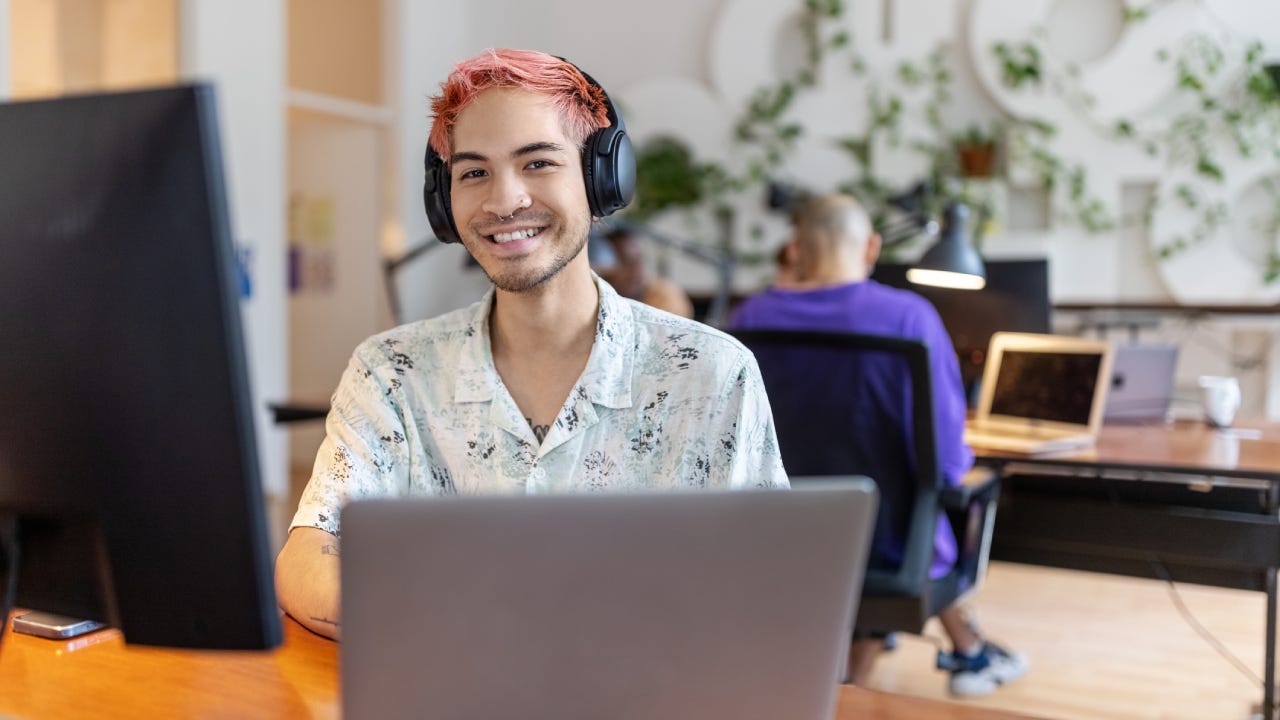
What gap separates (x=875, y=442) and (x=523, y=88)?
50.3 inches

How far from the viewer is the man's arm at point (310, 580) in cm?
113

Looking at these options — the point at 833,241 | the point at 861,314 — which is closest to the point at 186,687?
the point at 861,314

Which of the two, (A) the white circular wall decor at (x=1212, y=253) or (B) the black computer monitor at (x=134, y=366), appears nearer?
(B) the black computer monitor at (x=134, y=366)

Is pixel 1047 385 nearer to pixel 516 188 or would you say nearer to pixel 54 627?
pixel 516 188

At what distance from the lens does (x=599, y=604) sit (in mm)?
654

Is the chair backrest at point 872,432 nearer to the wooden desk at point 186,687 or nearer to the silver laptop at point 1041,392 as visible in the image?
the silver laptop at point 1041,392

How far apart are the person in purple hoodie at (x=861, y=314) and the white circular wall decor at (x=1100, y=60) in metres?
3.36

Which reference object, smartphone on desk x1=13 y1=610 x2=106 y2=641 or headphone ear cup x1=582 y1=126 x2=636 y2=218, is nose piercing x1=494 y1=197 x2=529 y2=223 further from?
smartphone on desk x1=13 y1=610 x2=106 y2=641

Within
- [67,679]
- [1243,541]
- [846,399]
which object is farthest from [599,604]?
[1243,541]

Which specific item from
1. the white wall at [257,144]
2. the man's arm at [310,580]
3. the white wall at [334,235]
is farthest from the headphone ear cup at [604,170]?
the white wall at [334,235]

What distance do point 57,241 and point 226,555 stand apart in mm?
223

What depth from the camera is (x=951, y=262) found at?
2.80 metres

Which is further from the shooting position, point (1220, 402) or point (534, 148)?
point (1220, 402)

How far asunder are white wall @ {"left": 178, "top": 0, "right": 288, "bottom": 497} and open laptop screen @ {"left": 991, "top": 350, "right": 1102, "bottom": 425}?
411 cm
